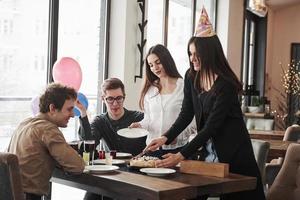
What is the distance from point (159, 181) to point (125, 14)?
8.50 feet

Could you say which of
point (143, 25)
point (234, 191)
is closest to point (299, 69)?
point (143, 25)

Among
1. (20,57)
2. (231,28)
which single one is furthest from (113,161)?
(231,28)

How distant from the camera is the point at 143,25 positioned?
178 inches

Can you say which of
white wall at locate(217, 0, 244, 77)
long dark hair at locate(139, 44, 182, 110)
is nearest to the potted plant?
white wall at locate(217, 0, 244, 77)

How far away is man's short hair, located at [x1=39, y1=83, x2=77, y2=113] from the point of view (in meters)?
2.35

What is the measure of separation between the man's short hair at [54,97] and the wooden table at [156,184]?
35cm

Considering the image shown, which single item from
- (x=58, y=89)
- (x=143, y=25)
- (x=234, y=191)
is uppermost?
(x=143, y=25)

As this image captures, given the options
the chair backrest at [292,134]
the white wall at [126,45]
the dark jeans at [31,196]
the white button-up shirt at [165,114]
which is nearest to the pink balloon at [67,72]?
the white button-up shirt at [165,114]

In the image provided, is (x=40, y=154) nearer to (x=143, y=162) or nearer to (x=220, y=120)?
(x=143, y=162)

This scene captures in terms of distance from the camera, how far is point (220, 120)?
2.23 m

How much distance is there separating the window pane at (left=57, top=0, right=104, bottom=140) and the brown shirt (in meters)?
1.67

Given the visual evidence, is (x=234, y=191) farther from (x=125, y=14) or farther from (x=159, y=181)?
(x=125, y=14)

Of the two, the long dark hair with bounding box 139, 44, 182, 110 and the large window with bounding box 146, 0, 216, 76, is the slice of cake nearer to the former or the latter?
the long dark hair with bounding box 139, 44, 182, 110

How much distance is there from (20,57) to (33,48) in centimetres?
15
